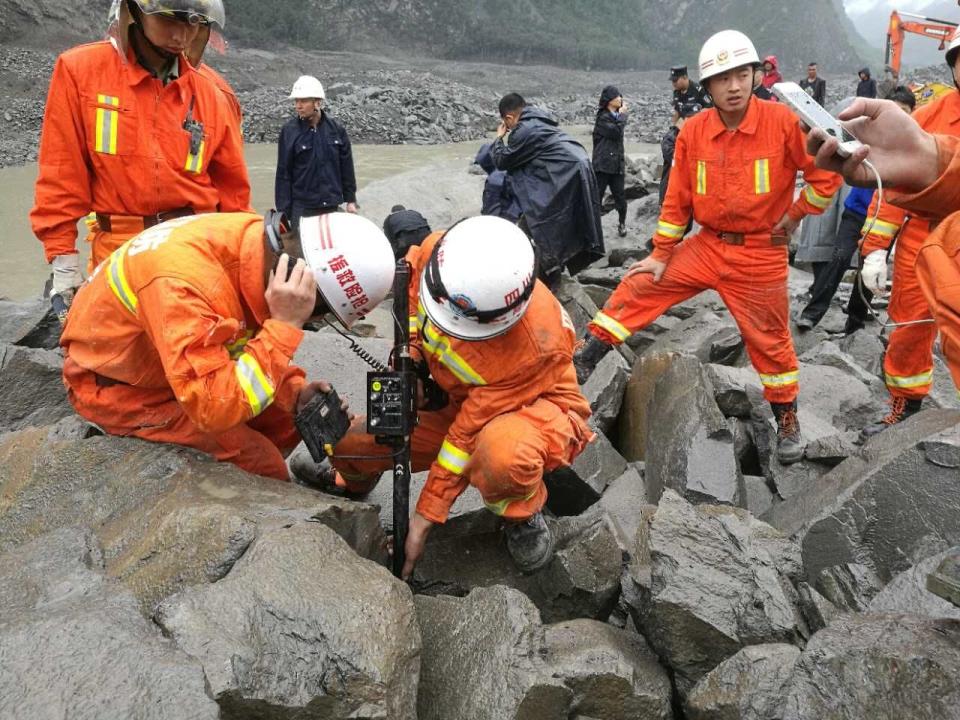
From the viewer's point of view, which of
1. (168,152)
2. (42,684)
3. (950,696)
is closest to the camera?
(42,684)

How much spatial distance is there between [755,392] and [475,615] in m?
2.79

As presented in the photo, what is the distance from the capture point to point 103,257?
3477 mm

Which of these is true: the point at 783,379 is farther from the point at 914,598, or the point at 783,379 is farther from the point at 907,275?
the point at 914,598

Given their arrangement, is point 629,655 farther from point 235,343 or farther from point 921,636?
point 235,343

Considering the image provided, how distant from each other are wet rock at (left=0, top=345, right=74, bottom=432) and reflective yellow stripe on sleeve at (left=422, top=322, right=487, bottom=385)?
74.3 inches

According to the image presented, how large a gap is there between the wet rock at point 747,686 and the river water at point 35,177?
26.1 ft

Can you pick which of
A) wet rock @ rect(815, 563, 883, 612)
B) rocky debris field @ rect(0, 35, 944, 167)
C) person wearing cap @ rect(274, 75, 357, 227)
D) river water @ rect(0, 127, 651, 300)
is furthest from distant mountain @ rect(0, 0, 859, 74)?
wet rock @ rect(815, 563, 883, 612)

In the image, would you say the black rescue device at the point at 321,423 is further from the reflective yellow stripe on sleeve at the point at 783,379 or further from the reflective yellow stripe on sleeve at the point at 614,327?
the reflective yellow stripe on sleeve at the point at 783,379

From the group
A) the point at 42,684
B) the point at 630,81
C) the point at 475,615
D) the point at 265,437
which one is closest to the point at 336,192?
the point at 265,437

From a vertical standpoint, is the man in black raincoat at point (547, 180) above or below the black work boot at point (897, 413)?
above

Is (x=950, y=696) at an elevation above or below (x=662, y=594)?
above

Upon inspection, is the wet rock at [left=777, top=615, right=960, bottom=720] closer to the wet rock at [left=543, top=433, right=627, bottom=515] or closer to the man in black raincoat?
the wet rock at [left=543, top=433, right=627, bottom=515]

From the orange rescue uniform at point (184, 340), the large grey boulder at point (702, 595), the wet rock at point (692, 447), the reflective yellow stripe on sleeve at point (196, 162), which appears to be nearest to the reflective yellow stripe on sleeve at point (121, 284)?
the orange rescue uniform at point (184, 340)

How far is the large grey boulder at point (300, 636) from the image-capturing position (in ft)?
5.97
